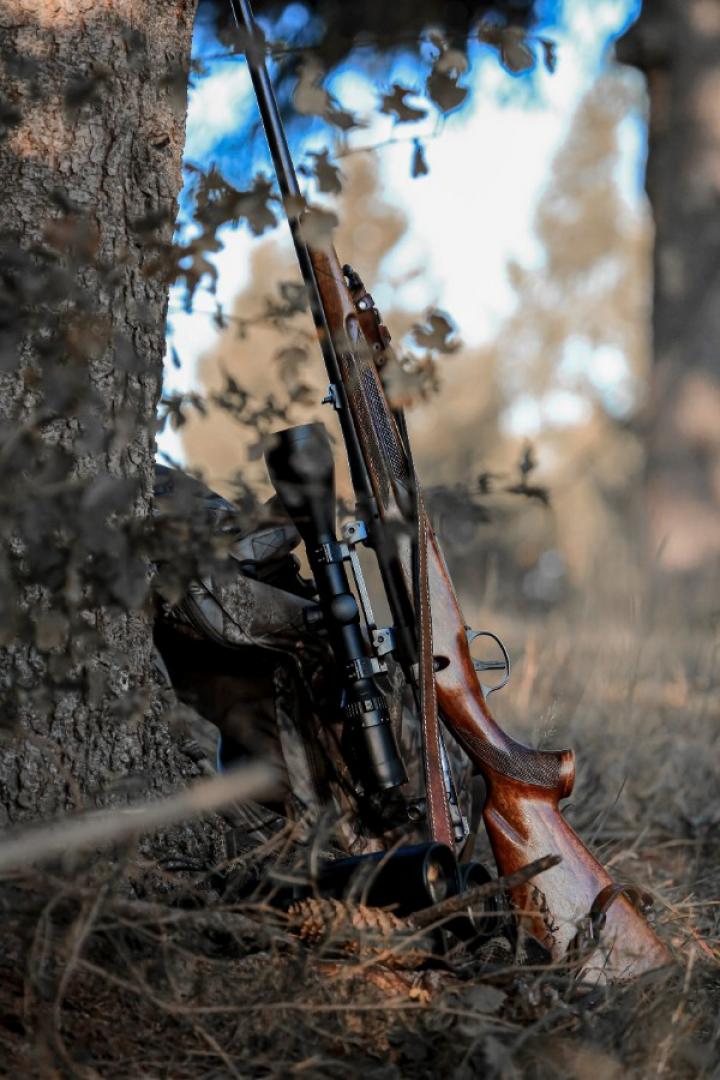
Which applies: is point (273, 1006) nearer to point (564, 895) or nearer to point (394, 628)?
point (564, 895)

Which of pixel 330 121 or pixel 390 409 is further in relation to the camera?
pixel 390 409

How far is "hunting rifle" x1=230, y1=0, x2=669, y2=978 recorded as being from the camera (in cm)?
230

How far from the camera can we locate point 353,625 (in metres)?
2.42

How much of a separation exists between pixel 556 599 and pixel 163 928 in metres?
8.95

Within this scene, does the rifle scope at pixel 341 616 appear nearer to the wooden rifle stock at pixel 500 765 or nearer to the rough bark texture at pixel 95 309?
the wooden rifle stock at pixel 500 765

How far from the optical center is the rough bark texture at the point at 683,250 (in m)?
7.62

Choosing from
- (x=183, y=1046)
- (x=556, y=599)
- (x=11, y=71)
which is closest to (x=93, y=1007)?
(x=183, y=1046)

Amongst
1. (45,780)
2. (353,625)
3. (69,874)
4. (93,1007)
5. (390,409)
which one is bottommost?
(93,1007)

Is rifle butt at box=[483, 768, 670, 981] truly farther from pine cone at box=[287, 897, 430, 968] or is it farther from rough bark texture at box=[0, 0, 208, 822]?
rough bark texture at box=[0, 0, 208, 822]

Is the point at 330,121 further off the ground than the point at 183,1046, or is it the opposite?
the point at 330,121

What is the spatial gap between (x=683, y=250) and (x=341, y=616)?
6192mm

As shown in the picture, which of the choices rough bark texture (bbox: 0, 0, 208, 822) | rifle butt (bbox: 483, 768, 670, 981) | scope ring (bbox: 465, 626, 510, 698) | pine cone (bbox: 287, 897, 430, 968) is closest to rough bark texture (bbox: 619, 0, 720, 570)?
scope ring (bbox: 465, 626, 510, 698)

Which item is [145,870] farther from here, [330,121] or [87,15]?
[87,15]

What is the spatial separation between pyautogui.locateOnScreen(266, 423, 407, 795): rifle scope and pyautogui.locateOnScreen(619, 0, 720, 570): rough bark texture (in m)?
5.43
